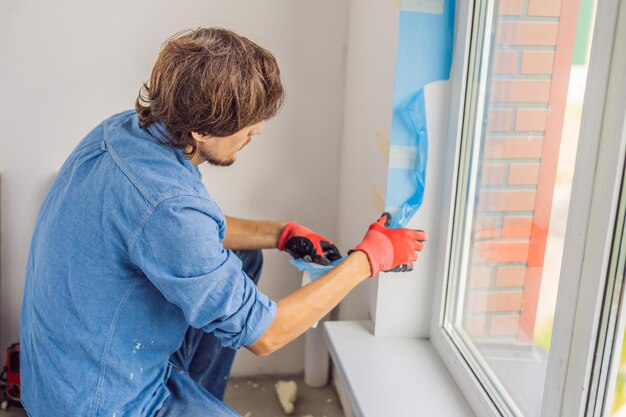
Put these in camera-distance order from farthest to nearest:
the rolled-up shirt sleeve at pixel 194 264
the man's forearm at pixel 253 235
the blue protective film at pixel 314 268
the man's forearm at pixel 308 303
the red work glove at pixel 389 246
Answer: the man's forearm at pixel 253 235 → the blue protective film at pixel 314 268 → the red work glove at pixel 389 246 → the man's forearm at pixel 308 303 → the rolled-up shirt sleeve at pixel 194 264

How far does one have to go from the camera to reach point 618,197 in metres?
1.02

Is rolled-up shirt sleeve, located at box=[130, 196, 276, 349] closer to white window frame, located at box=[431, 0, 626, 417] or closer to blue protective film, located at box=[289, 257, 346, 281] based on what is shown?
blue protective film, located at box=[289, 257, 346, 281]

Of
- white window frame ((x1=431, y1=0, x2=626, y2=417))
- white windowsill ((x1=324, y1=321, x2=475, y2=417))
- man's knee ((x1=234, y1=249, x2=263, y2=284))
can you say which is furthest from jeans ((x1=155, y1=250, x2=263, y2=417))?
white window frame ((x1=431, y1=0, x2=626, y2=417))

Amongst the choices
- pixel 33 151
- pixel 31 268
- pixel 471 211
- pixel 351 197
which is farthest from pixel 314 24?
pixel 31 268

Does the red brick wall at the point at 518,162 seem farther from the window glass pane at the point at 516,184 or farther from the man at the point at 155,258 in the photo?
the man at the point at 155,258

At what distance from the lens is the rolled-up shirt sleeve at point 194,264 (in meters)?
1.21

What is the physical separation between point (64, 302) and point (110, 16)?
92cm

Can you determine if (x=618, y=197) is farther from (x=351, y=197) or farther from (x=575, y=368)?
(x=351, y=197)

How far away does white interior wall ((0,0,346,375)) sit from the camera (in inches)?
74.7

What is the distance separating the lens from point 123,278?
1318 millimetres

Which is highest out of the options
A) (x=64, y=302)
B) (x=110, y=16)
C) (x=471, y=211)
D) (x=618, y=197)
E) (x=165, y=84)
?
(x=110, y=16)

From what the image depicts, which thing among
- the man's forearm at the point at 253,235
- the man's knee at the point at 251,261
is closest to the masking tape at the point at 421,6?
the man's forearm at the point at 253,235

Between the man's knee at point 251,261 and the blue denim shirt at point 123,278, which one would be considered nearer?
the blue denim shirt at point 123,278

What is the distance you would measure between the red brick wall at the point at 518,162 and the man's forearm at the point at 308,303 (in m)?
0.31
